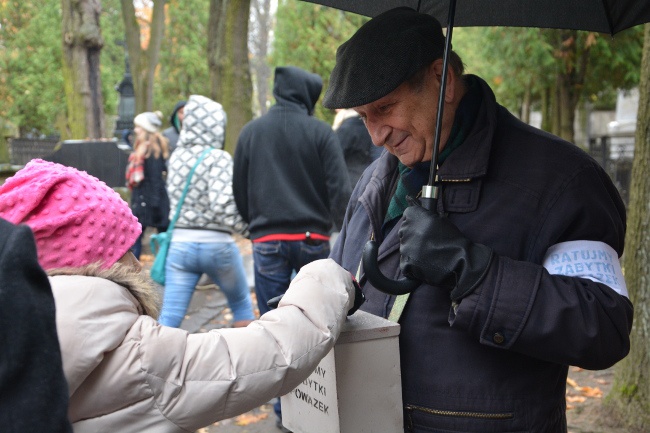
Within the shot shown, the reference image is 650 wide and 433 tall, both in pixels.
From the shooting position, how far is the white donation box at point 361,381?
1919 mm

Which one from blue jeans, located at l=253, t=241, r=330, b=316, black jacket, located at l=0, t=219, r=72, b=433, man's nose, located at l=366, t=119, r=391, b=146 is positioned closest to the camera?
black jacket, located at l=0, t=219, r=72, b=433

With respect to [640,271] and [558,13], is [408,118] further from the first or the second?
[640,271]

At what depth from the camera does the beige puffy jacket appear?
162 cm

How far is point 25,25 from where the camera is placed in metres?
28.0

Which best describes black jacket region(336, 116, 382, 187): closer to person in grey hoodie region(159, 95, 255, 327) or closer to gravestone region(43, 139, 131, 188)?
person in grey hoodie region(159, 95, 255, 327)

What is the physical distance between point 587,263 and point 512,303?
244 millimetres

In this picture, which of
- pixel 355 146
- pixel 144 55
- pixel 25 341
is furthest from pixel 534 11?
pixel 144 55

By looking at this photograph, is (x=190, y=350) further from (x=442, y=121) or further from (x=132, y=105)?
(x=132, y=105)

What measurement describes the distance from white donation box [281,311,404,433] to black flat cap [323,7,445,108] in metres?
0.61

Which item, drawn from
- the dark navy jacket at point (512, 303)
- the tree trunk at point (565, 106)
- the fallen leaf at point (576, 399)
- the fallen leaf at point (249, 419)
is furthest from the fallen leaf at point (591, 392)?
the tree trunk at point (565, 106)

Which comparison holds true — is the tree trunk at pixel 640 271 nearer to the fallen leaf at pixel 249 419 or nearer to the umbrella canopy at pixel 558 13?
the umbrella canopy at pixel 558 13

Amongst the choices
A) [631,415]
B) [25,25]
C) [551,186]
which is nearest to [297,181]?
[631,415]

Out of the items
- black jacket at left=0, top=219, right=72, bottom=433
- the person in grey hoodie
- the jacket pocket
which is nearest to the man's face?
the jacket pocket

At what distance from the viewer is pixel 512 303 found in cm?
182
